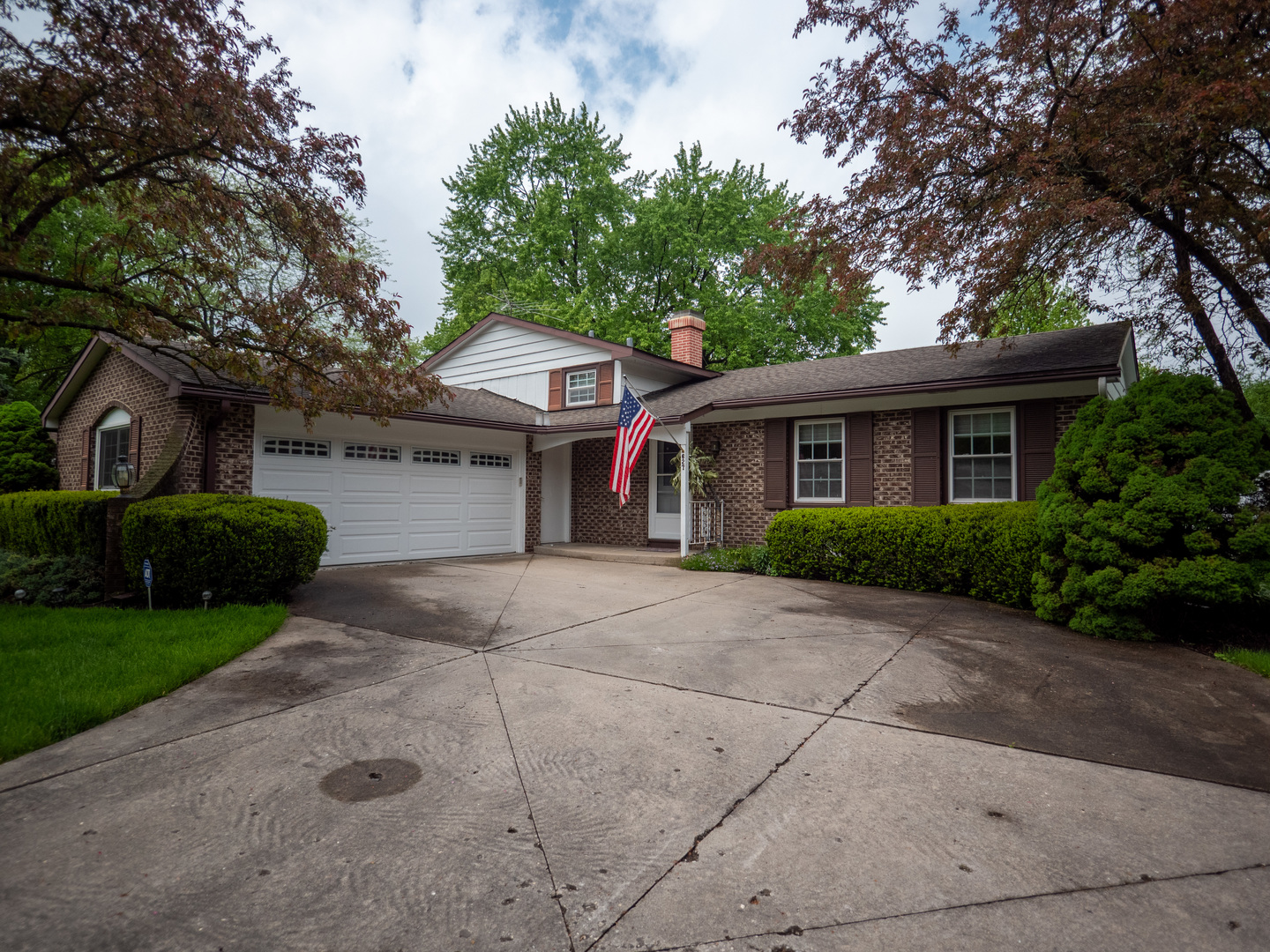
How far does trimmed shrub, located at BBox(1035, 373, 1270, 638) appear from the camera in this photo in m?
6.33

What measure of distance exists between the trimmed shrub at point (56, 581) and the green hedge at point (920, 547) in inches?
368

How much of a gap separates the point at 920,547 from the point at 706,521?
4.75 m

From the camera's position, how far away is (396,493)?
40.7 feet

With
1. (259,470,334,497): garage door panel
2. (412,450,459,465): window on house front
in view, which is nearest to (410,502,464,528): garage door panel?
(412,450,459,465): window on house front

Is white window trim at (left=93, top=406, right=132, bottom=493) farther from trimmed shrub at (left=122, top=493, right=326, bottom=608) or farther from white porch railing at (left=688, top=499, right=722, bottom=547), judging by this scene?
white porch railing at (left=688, top=499, right=722, bottom=547)

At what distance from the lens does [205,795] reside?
328 cm

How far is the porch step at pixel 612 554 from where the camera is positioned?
12.6 metres

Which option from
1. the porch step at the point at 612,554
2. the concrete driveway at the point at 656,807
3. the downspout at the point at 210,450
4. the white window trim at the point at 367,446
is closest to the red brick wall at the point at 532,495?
the porch step at the point at 612,554

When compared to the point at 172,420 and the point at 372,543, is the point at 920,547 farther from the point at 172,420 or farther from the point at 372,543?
the point at 172,420

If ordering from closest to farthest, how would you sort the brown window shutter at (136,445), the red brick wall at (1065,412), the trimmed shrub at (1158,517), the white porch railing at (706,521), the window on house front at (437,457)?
the trimmed shrub at (1158,517)
the red brick wall at (1065,412)
the brown window shutter at (136,445)
the window on house front at (437,457)
the white porch railing at (706,521)

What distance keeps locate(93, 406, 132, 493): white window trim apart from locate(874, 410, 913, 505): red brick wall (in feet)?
41.8

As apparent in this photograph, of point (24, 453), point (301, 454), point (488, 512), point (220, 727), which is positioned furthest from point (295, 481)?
point (24, 453)

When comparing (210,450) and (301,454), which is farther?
(301,454)

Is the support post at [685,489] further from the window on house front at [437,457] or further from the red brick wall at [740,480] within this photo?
the window on house front at [437,457]
